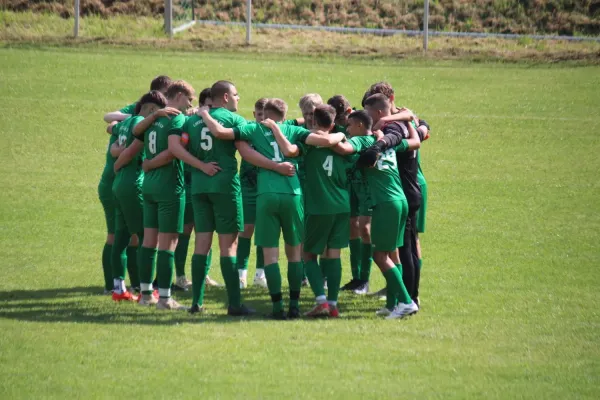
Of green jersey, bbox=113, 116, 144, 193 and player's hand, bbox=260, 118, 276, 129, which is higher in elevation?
player's hand, bbox=260, 118, 276, 129

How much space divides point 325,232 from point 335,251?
241 millimetres

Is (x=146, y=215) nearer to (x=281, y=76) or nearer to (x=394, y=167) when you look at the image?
(x=394, y=167)

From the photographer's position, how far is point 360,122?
9367 millimetres

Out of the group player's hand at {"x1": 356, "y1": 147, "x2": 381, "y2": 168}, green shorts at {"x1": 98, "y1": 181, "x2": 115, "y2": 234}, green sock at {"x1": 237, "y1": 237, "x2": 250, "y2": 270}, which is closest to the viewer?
player's hand at {"x1": 356, "y1": 147, "x2": 381, "y2": 168}

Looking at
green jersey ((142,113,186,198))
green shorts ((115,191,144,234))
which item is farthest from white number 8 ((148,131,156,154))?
green shorts ((115,191,144,234))

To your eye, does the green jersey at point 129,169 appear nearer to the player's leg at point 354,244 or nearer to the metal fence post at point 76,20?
the player's leg at point 354,244

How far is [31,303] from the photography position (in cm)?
984

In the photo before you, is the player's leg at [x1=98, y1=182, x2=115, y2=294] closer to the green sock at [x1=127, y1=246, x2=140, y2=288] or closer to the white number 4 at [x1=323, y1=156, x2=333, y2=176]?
the green sock at [x1=127, y1=246, x2=140, y2=288]

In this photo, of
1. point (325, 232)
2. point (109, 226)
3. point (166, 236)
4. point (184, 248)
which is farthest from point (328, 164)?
point (109, 226)

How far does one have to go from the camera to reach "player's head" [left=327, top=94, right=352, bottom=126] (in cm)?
1035

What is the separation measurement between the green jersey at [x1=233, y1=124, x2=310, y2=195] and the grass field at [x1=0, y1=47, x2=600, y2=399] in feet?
4.23

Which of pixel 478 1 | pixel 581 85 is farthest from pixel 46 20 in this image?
pixel 581 85

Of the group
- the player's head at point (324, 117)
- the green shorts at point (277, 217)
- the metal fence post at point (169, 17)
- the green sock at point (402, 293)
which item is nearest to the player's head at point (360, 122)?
the player's head at point (324, 117)

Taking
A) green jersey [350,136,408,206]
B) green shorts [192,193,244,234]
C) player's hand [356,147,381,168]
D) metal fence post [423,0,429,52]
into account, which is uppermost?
metal fence post [423,0,429,52]
